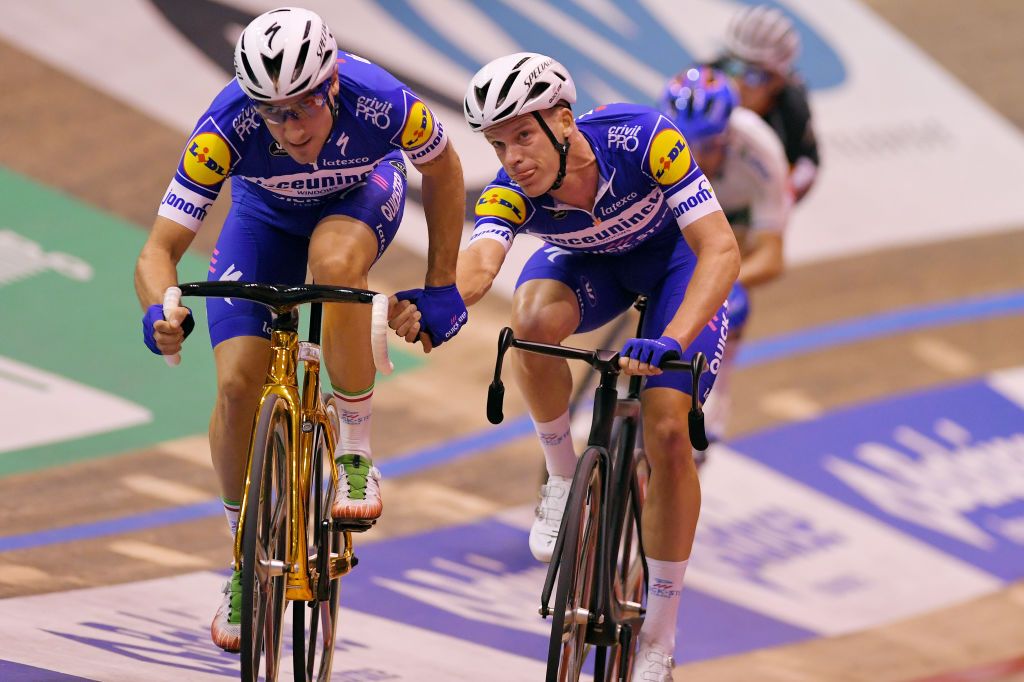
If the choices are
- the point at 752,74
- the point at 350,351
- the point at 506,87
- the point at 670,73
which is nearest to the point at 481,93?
the point at 506,87

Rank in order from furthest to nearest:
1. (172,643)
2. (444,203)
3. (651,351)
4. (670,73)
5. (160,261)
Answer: (670,73) < (172,643) < (444,203) < (160,261) < (651,351)

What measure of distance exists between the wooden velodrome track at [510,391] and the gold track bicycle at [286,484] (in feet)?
4.36

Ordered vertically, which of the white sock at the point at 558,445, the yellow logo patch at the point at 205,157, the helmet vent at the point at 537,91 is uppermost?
the helmet vent at the point at 537,91

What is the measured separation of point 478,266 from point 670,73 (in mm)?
6588

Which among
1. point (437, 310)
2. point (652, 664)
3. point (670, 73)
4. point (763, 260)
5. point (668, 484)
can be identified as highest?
point (670, 73)

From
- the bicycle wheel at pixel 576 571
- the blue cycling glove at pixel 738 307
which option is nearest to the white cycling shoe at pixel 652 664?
the bicycle wheel at pixel 576 571

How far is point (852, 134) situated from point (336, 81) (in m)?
7.31

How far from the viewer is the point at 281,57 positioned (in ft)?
11.3

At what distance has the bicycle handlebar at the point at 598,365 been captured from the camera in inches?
141

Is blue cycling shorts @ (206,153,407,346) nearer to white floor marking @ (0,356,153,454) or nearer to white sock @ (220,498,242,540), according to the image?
white sock @ (220,498,242,540)

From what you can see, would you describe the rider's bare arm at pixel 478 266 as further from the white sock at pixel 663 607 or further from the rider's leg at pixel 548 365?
the white sock at pixel 663 607

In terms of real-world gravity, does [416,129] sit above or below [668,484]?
above

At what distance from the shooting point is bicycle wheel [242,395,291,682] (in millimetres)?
3428

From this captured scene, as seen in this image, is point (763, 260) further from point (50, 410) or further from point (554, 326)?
point (50, 410)
